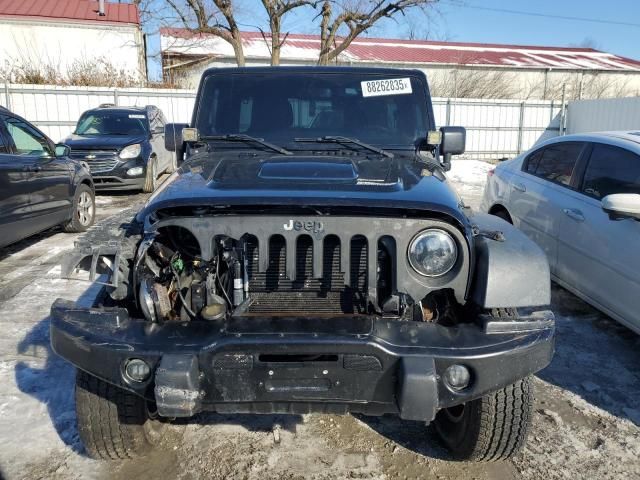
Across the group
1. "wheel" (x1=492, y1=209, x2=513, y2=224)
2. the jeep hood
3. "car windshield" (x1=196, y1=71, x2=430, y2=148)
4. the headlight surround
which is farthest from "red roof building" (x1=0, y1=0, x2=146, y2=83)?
the jeep hood

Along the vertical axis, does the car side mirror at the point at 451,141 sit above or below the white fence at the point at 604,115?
above

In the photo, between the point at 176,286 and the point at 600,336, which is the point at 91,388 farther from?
the point at 600,336

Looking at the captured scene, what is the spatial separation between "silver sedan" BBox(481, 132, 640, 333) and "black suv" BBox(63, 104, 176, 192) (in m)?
6.95

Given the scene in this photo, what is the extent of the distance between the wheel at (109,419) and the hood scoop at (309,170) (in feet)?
4.18

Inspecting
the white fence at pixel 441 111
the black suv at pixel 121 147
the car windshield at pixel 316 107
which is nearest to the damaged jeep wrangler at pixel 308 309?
the car windshield at pixel 316 107

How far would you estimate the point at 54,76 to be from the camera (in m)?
20.1

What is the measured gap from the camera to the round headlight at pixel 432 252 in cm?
242

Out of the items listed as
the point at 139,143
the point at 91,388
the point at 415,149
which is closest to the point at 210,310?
the point at 91,388

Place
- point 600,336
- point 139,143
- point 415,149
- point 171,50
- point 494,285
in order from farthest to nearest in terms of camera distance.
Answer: point 171,50 → point 139,143 → point 600,336 → point 415,149 → point 494,285

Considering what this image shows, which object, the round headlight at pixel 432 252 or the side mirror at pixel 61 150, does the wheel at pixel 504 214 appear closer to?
the round headlight at pixel 432 252

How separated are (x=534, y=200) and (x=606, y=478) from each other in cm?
307

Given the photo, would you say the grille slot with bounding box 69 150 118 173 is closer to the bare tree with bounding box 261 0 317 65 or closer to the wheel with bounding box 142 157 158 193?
Result: the wheel with bounding box 142 157 158 193

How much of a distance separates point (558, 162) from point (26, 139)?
599cm

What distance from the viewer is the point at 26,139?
6668 millimetres
